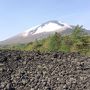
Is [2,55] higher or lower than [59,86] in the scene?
higher

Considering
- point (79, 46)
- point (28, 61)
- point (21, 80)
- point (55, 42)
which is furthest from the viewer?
point (55, 42)

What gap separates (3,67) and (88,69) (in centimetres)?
629

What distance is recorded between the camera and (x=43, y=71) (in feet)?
65.6

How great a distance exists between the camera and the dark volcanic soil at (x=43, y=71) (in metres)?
18.8

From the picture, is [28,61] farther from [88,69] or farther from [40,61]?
[88,69]

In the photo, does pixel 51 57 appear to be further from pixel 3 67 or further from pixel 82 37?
pixel 82 37

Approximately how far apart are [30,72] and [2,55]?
2810 millimetres

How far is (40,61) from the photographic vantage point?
69.7 ft

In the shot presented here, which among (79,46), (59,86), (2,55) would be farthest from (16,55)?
(79,46)

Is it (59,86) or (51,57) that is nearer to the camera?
(59,86)

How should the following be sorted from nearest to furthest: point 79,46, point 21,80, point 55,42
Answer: point 21,80, point 79,46, point 55,42

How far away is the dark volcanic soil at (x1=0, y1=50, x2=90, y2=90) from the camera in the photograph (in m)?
18.8

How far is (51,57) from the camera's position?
22.0 meters

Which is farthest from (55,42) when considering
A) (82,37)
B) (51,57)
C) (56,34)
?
(51,57)
